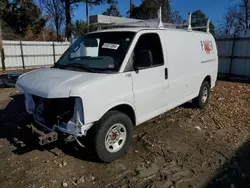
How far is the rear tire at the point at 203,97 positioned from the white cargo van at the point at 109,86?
1.28m

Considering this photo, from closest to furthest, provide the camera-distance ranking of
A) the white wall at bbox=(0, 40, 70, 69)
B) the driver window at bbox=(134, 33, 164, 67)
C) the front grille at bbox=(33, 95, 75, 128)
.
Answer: the front grille at bbox=(33, 95, 75, 128) < the driver window at bbox=(134, 33, 164, 67) < the white wall at bbox=(0, 40, 70, 69)

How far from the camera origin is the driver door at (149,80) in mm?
3834

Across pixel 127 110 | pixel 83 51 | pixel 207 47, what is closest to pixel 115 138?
pixel 127 110

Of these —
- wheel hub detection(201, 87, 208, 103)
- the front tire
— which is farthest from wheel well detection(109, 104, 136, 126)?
wheel hub detection(201, 87, 208, 103)

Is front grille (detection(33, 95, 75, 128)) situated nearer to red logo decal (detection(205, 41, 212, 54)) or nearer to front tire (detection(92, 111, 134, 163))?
front tire (detection(92, 111, 134, 163))

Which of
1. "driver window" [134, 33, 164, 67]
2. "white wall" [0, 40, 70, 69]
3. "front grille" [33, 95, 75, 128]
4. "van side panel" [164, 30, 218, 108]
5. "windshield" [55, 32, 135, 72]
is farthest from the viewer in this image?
"white wall" [0, 40, 70, 69]

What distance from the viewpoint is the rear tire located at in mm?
6208

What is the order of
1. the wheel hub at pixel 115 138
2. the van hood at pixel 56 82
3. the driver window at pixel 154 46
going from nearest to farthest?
the van hood at pixel 56 82
the wheel hub at pixel 115 138
the driver window at pixel 154 46

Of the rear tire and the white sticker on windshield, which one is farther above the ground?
the white sticker on windshield

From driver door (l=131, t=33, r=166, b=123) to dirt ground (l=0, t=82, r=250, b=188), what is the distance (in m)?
0.73

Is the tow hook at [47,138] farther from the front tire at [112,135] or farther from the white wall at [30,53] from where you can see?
the white wall at [30,53]

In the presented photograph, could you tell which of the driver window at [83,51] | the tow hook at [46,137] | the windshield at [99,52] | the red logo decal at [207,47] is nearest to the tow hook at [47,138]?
the tow hook at [46,137]

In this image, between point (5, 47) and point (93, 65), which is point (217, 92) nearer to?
point (93, 65)

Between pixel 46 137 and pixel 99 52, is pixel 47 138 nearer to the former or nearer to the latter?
pixel 46 137
